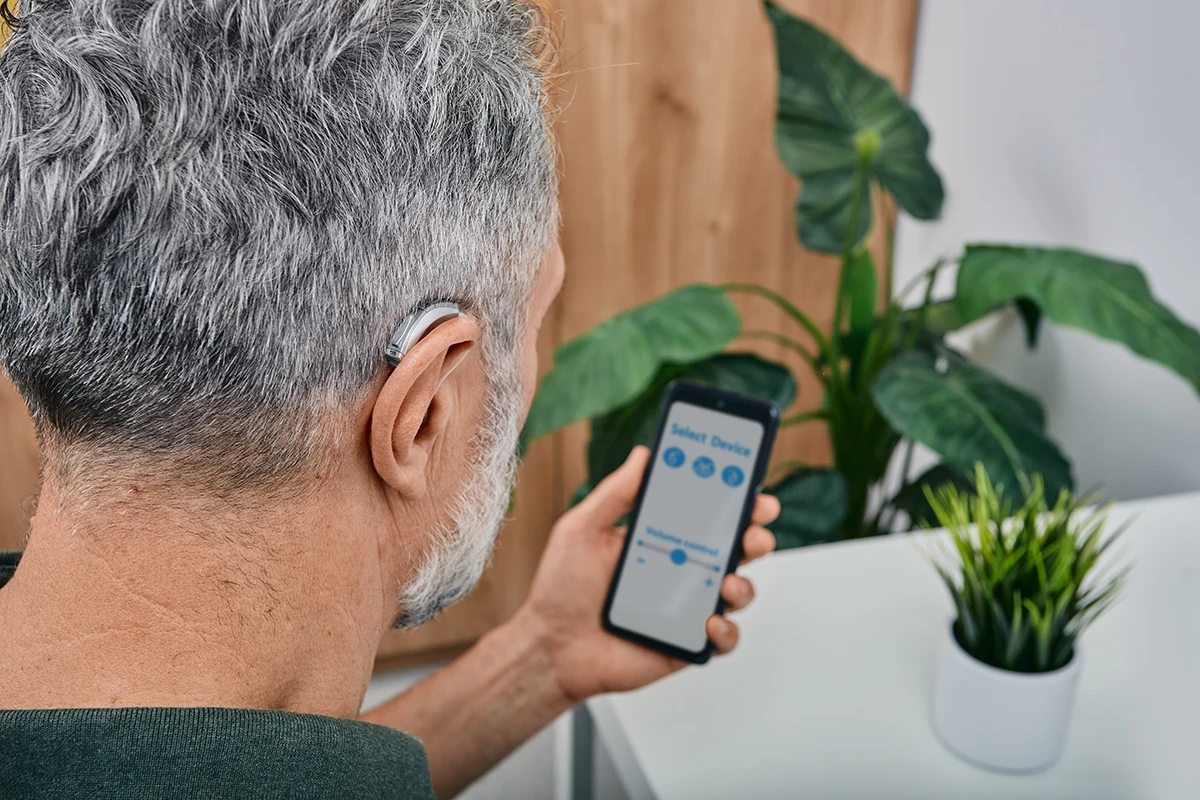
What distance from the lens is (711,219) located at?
62.7 inches

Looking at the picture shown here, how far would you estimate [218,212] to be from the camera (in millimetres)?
442

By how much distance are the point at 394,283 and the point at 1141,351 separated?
0.77m

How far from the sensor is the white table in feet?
2.16

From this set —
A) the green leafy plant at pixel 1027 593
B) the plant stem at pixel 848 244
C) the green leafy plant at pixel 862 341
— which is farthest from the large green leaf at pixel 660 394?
the green leafy plant at pixel 1027 593

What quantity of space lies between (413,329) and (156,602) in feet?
0.60

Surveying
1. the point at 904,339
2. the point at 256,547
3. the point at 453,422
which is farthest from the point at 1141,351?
the point at 256,547

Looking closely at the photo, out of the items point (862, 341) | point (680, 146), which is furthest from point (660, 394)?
point (680, 146)

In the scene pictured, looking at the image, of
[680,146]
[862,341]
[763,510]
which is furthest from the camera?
[680,146]

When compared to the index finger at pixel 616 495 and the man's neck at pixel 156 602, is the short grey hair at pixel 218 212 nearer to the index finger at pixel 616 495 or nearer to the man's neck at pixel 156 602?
the man's neck at pixel 156 602

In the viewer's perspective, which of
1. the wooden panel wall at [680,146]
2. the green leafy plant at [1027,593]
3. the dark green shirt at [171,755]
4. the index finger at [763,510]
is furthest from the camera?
the wooden panel wall at [680,146]

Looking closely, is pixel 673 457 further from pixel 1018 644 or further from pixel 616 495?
pixel 1018 644

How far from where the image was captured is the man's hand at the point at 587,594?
2.65 ft

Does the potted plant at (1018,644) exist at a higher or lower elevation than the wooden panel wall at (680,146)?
lower

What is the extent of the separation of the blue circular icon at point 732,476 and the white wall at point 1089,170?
61 centimetres
